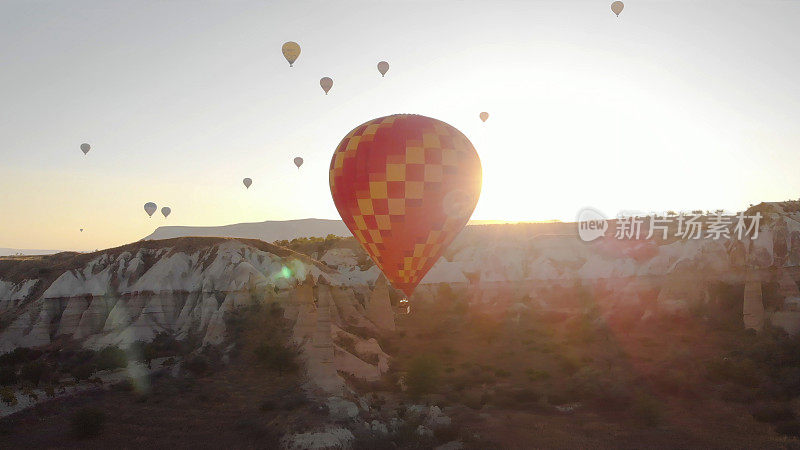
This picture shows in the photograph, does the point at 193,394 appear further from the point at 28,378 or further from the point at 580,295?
the point at 580,295

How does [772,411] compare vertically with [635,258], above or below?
below

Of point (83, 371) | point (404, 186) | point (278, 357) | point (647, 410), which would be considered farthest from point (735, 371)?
point (83, 371)

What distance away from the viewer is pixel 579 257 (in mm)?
66625

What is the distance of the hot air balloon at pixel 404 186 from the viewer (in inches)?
Answer: 1022

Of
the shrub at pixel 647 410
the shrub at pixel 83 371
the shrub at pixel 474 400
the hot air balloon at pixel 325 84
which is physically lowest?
the shrub at pixel 83 371

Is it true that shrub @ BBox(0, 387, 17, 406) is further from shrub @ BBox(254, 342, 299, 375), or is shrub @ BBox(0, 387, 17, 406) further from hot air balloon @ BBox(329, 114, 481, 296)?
hot air balloon @ BBox(329, 114, 481, 296)

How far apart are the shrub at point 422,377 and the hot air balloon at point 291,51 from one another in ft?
75.7

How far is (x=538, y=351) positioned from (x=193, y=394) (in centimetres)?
2531

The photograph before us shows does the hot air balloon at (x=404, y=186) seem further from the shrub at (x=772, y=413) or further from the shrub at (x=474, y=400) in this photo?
the shrub at (x=772, y=413)

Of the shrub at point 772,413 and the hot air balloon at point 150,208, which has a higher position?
the hot air balloon at point 150,208

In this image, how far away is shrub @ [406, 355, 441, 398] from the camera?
111 ft

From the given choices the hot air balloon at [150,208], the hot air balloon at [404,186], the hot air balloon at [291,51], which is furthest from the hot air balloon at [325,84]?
the hot air balloon at [150,208]

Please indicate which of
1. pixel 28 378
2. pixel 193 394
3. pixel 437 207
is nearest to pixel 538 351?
pixel 437 207

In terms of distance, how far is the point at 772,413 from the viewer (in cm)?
2720
